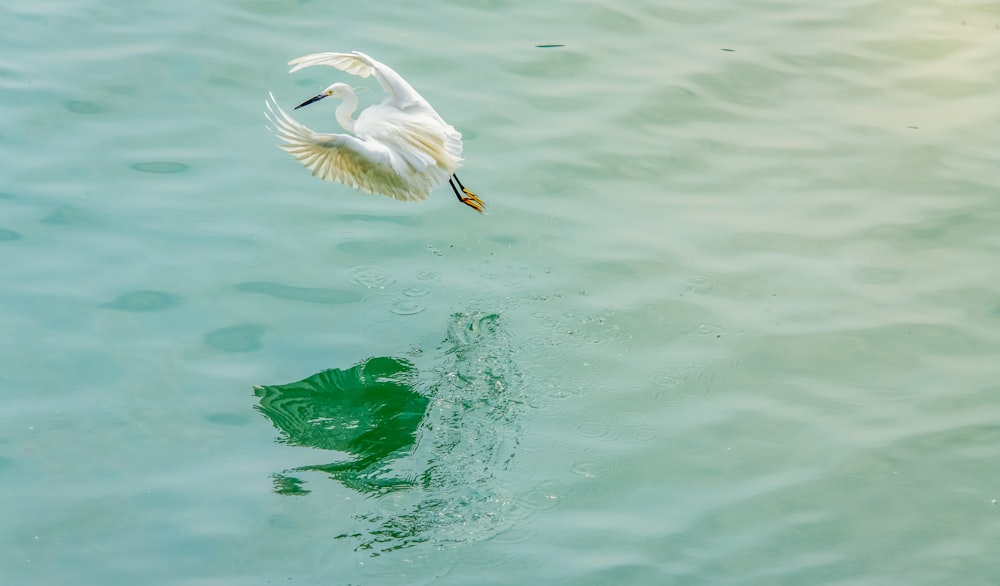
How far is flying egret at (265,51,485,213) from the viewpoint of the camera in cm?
536

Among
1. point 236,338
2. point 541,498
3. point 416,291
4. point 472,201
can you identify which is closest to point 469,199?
point 472,201

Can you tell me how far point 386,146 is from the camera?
553 centimetres

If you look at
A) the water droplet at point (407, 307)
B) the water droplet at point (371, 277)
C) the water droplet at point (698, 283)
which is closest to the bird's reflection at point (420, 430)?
the water droplet at point (407, 307)

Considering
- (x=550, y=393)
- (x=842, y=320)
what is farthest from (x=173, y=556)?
(x=842, y=320)

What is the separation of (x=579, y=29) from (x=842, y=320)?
125 inches

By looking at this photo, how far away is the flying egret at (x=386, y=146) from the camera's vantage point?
17.6 feet

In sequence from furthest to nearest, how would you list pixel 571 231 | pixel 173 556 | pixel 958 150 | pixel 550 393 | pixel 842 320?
pixel 958 150 < pixel 571 231 < pixel 842 320 < pixel 550 393 < pixel 173 556

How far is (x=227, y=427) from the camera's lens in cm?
518

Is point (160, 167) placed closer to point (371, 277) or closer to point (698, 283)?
point (371, 277)

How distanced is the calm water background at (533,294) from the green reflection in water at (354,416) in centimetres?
8

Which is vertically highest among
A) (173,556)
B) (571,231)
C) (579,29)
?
(579,29)

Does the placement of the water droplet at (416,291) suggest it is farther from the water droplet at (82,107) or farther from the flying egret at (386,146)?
the water droplet at (82,107)

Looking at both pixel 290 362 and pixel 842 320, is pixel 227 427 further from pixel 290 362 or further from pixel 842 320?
pixel 842 320

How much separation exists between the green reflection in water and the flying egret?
2.71ft
